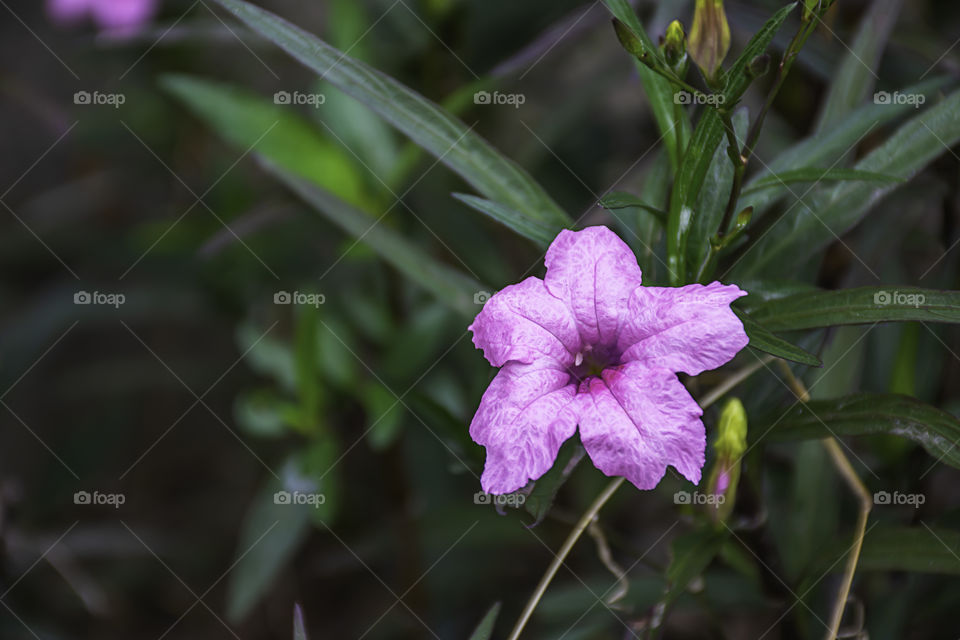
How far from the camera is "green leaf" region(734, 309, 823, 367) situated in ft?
2.40

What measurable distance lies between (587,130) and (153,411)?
1390 mm

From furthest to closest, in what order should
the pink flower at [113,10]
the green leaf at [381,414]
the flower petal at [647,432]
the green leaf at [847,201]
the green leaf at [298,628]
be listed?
the pink flower at [113,10], the green leaf at [381,414], the green leaf at [847,201], the green leaf at [298,628], the flower petal at [647,432]

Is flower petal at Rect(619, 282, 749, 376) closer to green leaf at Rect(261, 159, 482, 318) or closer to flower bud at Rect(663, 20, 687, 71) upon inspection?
flower bud at Rect(663, 20, 687, 71)

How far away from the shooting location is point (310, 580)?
1.95 m

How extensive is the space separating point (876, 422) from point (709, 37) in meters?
0.43

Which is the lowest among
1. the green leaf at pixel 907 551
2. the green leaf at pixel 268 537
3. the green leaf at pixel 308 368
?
the green leaf at pixel 268 537

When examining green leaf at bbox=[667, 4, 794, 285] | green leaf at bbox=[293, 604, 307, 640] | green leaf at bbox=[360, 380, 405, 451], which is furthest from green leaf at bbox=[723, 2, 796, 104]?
green leaf at bbox=[360, 380, 405, 451]

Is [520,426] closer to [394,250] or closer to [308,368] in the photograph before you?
[394,250]

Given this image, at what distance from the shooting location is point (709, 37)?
83 centimetres

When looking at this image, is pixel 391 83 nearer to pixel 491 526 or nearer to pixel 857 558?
pixel 857 558

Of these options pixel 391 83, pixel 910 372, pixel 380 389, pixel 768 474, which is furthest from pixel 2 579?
pixel 910 372

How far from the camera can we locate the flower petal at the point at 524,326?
74 centimetres

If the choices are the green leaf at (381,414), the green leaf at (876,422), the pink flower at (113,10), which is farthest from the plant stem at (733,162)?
the pink flower at (113,10)

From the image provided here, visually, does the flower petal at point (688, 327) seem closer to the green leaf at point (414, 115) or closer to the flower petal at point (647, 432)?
the flower petal at point (647, 432)
